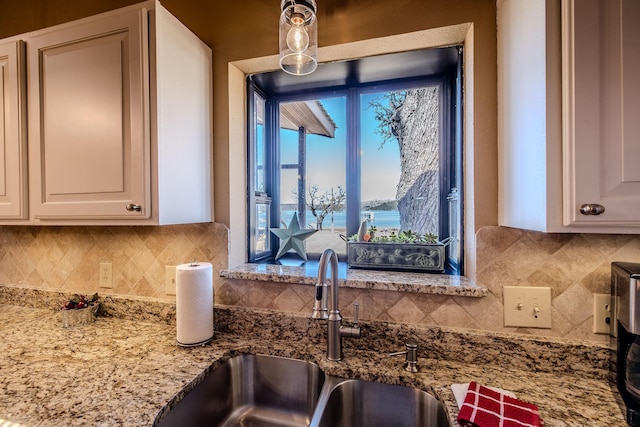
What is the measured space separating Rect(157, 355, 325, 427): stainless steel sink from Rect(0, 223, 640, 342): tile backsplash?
21cm

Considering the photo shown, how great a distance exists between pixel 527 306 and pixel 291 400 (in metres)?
0.84

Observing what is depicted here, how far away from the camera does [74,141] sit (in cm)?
103

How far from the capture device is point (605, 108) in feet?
2.01

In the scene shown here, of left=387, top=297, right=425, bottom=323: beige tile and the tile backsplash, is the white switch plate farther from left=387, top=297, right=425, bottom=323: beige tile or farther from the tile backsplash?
left=387, top=297, right=425, bottom=323: beige tile

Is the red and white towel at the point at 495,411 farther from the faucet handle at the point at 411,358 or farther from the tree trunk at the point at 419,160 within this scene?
the tree trunk at the point at 419,160

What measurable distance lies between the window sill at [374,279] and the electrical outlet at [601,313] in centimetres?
29

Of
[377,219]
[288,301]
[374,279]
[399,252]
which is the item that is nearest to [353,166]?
[377,219]

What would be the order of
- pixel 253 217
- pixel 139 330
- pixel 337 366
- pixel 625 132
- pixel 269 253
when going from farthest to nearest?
pixel 269 253 → pixel 253 217 → pixel 139 330 → pixel 337 366 → pixel 625 132

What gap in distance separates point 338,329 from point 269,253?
0.63 metres

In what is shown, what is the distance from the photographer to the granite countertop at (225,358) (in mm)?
724

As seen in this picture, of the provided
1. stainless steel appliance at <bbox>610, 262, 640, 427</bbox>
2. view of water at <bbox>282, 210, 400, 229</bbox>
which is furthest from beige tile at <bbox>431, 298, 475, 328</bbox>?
view of water at <bbox>282, 210, 400, 229</bbox>

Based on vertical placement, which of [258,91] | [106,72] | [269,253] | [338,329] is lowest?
[338,329]

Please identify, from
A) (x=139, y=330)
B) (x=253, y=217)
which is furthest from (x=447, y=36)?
(x=139, y=330)

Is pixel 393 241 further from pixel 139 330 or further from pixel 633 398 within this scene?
pixel 139 330
